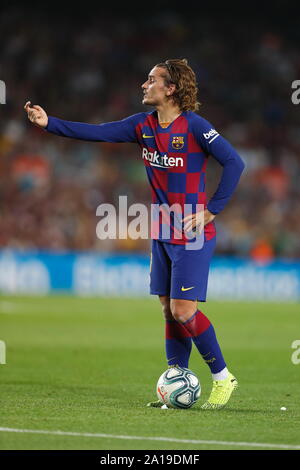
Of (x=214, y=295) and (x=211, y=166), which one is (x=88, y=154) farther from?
(x=214, y=295)

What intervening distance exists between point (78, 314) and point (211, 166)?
29.2 ft

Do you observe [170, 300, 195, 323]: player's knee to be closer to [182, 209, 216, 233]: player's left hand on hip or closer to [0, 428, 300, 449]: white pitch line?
[182, 209, 216, 233]: player's left hand on hip

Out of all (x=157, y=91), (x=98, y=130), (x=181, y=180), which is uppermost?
(x=157, y=91)

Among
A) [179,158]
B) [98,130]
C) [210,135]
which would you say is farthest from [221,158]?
[98,130]

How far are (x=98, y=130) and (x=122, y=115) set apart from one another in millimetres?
20599

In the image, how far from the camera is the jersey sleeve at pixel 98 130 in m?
7.83

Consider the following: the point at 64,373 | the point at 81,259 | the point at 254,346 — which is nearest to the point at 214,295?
the point at 81,259

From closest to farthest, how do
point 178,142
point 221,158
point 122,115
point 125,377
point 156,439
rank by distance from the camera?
point 156,439 < point 221,158 < point 178,142 < point 125,377 < point 122,115

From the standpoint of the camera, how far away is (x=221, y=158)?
7.52 metres

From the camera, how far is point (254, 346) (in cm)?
1420

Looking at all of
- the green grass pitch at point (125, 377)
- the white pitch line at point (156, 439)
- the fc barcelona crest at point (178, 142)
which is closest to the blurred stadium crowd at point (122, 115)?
the green grass pitch at point (125, 377)

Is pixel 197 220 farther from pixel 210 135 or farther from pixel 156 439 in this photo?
pixel 156 439

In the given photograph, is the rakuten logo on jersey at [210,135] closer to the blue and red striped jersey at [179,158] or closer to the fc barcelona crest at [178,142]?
the blue and red striped jersey at [179,158]

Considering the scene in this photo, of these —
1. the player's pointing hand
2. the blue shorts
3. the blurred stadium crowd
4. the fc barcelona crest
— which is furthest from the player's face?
the blurred stadium crowd
